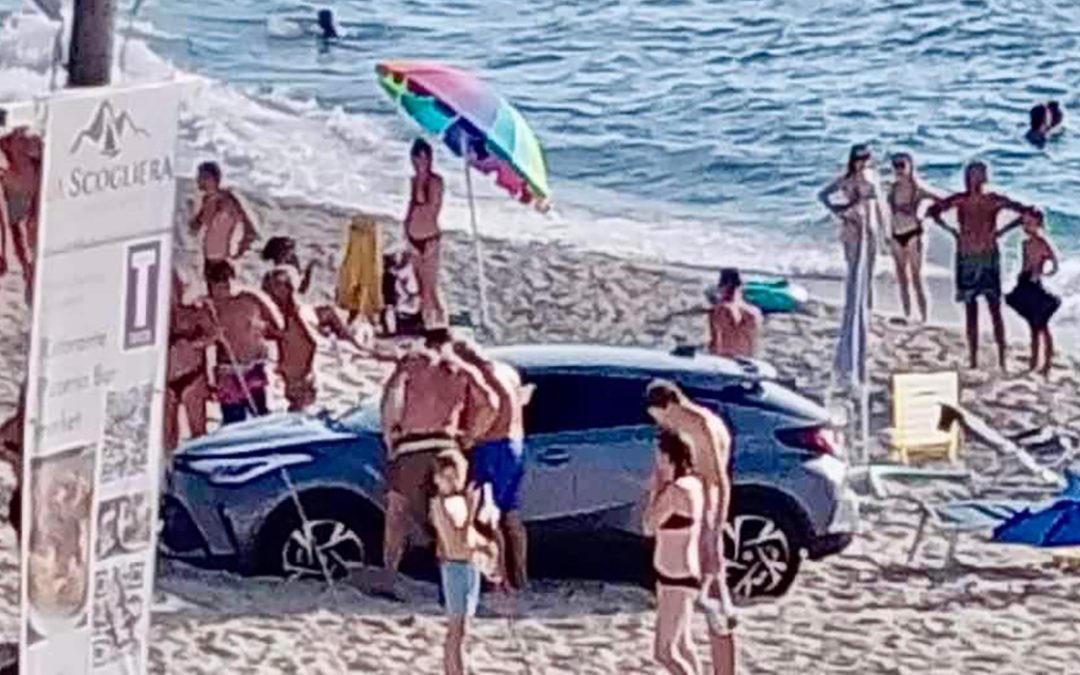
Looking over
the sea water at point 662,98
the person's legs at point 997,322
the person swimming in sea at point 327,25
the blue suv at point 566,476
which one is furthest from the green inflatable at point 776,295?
the person swimming in sea at point 327,25

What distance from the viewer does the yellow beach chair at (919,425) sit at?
7.39 metres

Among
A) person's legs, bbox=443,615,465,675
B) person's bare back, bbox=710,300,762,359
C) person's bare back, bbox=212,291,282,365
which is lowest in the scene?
person's legs, bbox=443,615,465,675

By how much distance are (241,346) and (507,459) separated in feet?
3.00

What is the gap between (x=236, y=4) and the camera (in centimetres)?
765

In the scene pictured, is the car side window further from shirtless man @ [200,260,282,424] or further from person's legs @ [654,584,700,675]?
shirtless man @ [200,260,282,424]

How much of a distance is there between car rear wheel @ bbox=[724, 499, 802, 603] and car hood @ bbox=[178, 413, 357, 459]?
0.88 m

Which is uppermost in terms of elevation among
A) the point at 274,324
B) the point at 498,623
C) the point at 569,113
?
the point at 569,113

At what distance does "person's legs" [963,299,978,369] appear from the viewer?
7.97m

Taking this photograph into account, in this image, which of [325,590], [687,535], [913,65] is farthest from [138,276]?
[913,65]

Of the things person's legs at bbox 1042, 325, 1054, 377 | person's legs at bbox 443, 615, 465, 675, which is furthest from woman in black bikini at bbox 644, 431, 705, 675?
person's legs at bbox 1042, 325, 1054, 377

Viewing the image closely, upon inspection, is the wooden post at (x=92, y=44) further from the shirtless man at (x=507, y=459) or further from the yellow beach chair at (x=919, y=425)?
the yellow beach chair at (x=919, y=425)

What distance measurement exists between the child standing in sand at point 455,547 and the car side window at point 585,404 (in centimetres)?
26

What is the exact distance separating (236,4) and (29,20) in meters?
0.53

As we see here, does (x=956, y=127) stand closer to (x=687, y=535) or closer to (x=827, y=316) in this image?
(x=827, y=316)
